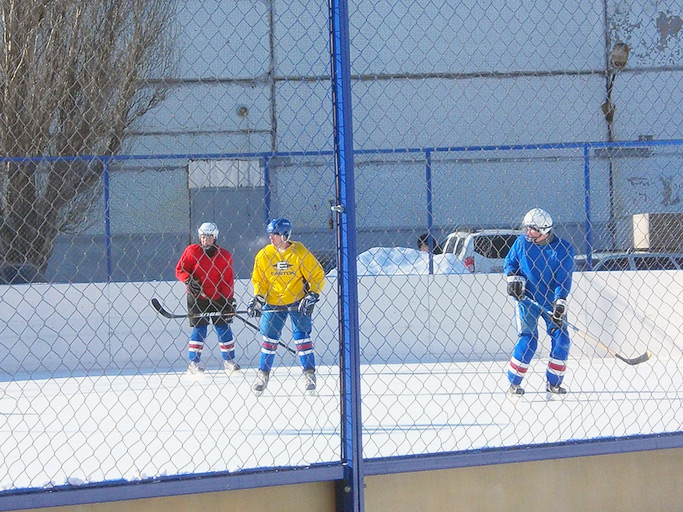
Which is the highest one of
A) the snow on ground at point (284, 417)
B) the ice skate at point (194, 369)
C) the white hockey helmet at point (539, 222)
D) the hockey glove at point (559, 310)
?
the white hockey helmet at point (539, 222)

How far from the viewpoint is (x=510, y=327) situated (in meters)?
8.27

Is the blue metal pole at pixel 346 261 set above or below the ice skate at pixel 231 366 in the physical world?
above

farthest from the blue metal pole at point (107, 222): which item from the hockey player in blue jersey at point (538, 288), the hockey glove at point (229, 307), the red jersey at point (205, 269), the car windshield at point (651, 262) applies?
the car windshield at point (651, 262)

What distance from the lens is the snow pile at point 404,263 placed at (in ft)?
27.9

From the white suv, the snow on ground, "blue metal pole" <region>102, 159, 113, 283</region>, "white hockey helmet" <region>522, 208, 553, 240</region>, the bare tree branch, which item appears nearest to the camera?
the snow on ground

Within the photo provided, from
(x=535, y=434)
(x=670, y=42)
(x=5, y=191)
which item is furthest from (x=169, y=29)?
(x=535, y=434)

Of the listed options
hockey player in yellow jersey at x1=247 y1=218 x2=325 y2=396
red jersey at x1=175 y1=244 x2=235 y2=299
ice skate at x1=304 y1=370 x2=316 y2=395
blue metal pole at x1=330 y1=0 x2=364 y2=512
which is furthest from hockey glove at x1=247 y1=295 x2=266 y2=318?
blue metal pole at x1=330 y1=0 x2=364 y2=512

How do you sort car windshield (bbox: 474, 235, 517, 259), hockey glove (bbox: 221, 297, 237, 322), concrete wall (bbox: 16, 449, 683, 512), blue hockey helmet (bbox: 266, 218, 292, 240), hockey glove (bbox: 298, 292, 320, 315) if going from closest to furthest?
concrete wall (bbox: 16, 449, 683, 512) → hockey glove (bbox: 298, 292, 320, 315) → blue hockey helmet (bbox: 266, 218, 292, 240) → hockey glove (bbox: 221, 297, 237, 322) → car windshield (bbox: 474, 235, 517, 259)

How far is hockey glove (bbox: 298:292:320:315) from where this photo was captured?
19.0 feet

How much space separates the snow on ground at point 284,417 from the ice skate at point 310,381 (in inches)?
3.0

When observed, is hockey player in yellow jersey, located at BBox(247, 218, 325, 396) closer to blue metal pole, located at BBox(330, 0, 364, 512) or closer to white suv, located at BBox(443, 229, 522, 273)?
blue metal pole, located at BBox(330, 0, 364, 512)

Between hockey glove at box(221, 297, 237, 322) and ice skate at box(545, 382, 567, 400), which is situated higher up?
hockey glove at box(221, 297, 237, 322)

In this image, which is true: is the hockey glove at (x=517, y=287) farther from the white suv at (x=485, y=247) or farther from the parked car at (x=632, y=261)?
the white suv at (x=485, y=247)

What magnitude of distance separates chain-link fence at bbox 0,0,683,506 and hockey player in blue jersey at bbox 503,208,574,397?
3 cm
